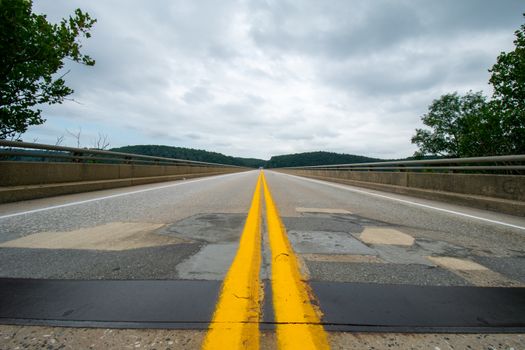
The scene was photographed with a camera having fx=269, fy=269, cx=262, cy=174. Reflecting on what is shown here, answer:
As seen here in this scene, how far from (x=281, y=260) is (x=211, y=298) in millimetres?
948

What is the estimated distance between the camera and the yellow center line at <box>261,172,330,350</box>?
1.47m

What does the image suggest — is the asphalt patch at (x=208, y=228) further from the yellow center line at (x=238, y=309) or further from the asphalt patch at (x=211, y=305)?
the asphalt patch at (x=211, y=305)

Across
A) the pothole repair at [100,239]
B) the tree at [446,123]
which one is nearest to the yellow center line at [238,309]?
the pothole repair at [100,239]

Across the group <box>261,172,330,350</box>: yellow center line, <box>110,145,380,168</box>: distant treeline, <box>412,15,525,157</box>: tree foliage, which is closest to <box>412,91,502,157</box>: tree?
<box>412,15,525,157</box>: tree foliage

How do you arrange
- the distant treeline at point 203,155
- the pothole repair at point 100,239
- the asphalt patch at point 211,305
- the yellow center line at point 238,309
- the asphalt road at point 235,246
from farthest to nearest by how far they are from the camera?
1. the distant treeline at point 203,155
2. the pothole repair at point 100,239
3. the asphalt road at point 235,246
4. the asphalt patch at point 211,305
5. the yellow center line at point 238,309

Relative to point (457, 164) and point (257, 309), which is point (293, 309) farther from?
point (457, 164)

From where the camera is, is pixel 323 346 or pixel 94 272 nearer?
pixel 323 346

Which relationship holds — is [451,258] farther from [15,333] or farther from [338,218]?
[15,333]

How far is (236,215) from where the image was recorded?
5359mm

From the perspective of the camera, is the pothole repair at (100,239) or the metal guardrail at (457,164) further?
the metal guardrail at (457,164)

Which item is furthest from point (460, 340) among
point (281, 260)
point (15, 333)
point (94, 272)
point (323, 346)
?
point (94, 272)

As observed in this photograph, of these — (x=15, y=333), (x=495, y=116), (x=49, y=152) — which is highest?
(x=495, y=116)

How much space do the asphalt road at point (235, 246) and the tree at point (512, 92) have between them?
25.9 m

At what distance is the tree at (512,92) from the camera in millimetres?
23609
